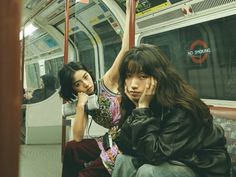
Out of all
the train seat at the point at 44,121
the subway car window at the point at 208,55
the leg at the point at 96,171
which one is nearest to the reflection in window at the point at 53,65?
the train seat at the point at 44,121

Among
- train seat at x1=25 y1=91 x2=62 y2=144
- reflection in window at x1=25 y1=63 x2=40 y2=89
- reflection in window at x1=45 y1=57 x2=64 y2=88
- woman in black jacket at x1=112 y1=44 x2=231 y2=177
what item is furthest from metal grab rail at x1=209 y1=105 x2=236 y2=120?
reflection in window at x1=25 y1=63 x2=40 y2=89

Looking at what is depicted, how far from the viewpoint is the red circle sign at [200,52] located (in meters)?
3.41

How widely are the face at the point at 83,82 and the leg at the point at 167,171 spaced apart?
45.1 inches

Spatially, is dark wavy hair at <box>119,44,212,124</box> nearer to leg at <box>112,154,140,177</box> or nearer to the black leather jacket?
the black leather jacket

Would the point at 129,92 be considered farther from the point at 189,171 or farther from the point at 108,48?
the point at 108,48

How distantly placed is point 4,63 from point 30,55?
11.2 meters

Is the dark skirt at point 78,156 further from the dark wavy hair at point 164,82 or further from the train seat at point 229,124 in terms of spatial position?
the train seat at point 229,124

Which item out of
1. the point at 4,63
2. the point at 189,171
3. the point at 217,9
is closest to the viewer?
the point at 4,63

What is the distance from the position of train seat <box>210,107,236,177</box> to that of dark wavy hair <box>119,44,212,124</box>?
17.3 inches

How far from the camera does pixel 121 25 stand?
4922 millimetres

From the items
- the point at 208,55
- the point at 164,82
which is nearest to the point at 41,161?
the point at 208,55

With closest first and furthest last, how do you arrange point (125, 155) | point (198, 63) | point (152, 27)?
point (125, 155) → point (198, 63) → point (152, 27)

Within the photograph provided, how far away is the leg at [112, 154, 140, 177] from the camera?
5.79 feet

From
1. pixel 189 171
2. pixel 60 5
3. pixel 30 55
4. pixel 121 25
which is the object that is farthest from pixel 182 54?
pixel 30 55
